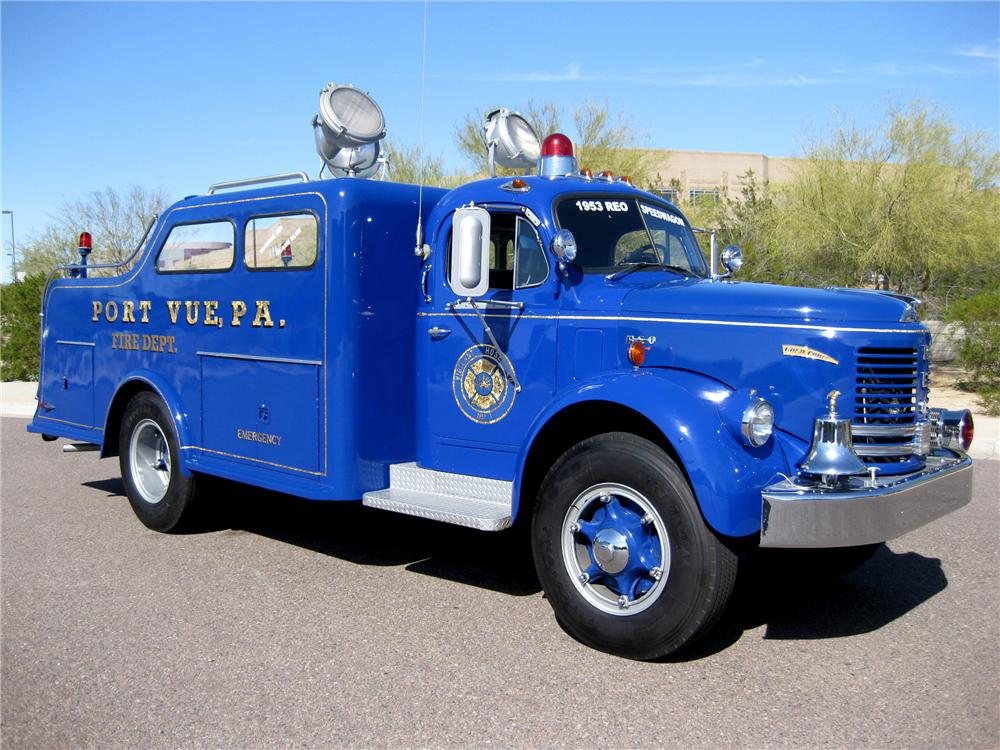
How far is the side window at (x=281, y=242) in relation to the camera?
18.5ft

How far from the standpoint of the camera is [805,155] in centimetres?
2216

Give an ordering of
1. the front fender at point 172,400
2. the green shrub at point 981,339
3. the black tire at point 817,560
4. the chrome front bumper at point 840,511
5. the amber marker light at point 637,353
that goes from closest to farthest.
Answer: the chrome front bumper at point 840,511 → the amber marker light at point 637,353 → the black tire at point 817,560 → the front fender at point 172,400 → the green shrub at point 981,339

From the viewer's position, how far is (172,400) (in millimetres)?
6680

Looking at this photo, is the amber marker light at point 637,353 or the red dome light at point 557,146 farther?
the red dome light at point 557,146

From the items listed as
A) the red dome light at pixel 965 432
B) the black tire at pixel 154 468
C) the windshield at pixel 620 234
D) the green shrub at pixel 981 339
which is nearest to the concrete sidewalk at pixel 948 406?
the green shrub at pixel 981 339

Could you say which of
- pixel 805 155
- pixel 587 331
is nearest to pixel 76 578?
pixel 587 331

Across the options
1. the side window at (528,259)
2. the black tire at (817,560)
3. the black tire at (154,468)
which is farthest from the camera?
the black tire at (154,468)

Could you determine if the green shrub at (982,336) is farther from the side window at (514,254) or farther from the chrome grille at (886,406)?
the side window at (514,254)

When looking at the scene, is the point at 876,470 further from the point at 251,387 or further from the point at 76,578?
the point at 76,578

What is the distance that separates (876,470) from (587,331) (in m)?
1.54

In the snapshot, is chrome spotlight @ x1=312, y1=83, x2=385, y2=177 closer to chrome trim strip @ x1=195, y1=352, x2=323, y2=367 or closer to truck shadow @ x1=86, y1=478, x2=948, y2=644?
chrome trim strip @ x1=195, y1=352, x2=323, y2=367

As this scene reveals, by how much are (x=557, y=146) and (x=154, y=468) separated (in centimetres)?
392

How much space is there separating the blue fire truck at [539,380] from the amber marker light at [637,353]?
0.04 feet

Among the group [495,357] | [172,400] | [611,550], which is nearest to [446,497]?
[495,357]
